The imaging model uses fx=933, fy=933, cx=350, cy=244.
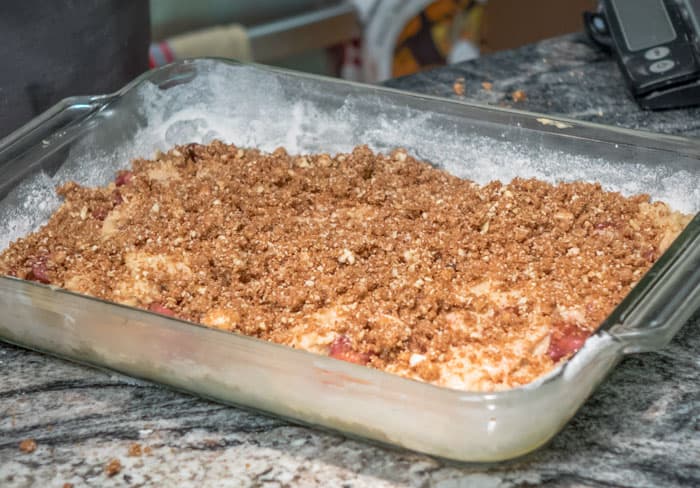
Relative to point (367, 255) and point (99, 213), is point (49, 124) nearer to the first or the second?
point (99, 213)

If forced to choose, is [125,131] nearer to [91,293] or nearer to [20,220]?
[20,220]

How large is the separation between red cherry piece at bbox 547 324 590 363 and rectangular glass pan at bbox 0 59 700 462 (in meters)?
0.05

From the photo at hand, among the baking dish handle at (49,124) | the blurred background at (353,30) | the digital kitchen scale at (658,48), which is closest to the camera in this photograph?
the baking dish handle at (49,124)

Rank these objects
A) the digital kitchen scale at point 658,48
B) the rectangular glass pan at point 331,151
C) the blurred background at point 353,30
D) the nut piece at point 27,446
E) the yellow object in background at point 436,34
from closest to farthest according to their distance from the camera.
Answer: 1. the rectangular glass pan at point 331,151
2. the nut piece at point 27,446
3. the digital kitchen scale at point 658,48
4. the blurred background at point 353,30
5. the yellow object in background at point 436,34

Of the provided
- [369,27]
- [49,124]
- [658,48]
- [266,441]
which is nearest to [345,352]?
[266,441]

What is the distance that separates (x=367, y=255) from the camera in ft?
3.67

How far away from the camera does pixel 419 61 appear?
2654 millimetres

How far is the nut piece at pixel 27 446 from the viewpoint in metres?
0.95

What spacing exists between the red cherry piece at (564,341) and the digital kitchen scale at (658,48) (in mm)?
682

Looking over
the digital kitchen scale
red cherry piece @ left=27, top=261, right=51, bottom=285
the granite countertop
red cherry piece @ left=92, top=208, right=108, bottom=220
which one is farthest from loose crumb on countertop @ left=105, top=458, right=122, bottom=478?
the digital kitchen scale

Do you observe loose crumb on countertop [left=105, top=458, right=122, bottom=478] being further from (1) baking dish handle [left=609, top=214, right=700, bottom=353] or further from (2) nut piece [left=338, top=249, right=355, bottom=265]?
(1) baking dish handle [left=609, top=214, right=700, bottom=353]

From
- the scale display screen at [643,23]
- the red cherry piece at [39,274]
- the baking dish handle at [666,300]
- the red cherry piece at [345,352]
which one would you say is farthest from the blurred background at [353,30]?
the baking dish handle at [666,300]

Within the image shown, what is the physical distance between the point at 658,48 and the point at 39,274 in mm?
1015

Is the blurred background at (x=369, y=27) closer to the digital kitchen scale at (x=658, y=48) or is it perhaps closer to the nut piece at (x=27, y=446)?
the digital kitchen scale at (x=658, y=48)
